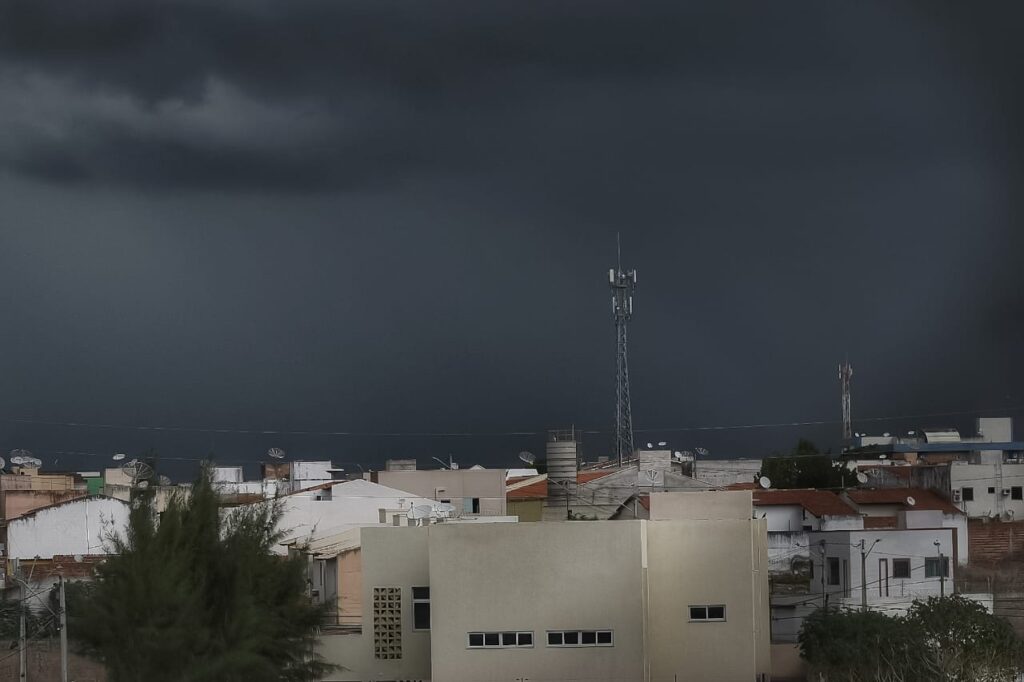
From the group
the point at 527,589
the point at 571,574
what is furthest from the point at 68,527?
the point at 571,574

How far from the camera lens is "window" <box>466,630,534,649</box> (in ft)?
130

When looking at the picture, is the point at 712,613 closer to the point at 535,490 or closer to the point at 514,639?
the point at 514,639

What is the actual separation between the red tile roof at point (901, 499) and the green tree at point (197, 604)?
47113mm

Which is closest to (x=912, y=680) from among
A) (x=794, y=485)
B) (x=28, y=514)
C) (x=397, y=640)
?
(x=397, y=640)

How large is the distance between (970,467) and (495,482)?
3176cm

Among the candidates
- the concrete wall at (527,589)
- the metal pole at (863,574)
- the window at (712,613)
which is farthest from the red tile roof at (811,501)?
the concrete wall at (527,589)

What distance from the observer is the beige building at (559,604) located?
39.4 m

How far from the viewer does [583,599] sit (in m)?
39.5

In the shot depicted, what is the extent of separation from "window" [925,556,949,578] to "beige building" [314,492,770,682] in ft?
61.1

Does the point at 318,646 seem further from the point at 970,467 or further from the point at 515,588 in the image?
the point at 970,467

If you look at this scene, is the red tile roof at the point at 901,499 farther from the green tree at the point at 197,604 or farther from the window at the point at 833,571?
the green tree at the point at 197,604

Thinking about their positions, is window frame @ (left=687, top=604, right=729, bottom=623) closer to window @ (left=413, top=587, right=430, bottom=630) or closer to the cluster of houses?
the cluster of houses

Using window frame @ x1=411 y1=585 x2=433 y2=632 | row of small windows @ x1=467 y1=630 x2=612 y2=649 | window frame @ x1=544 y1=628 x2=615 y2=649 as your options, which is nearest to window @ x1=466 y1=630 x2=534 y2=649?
row of small windows @ x1=467 y1=630 x2=612 y2=649

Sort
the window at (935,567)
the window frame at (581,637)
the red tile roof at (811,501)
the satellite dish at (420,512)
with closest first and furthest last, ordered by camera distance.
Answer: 1. the window frame at (581,637)
2. the satellite dish at (420,512)
3. the window at (935,567)
4. the red tile roof at (811,501)
